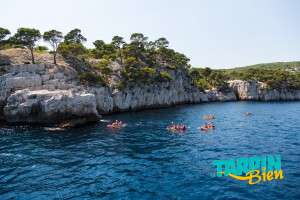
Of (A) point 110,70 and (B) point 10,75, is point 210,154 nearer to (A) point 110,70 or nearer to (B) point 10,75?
(B) point 10,75

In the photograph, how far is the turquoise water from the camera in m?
19.8

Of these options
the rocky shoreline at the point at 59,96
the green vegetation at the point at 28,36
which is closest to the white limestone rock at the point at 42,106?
the rocky shoreline at the point at 59,96

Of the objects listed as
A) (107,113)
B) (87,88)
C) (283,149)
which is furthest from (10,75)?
(283,149)

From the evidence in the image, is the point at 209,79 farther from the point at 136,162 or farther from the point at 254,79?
the point at 136,162

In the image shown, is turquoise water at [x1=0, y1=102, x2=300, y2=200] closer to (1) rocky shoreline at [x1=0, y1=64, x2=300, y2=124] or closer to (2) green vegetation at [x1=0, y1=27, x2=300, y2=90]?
(1) rocky shoreline at [x1=0, y1=64, x2=300, y2=124]

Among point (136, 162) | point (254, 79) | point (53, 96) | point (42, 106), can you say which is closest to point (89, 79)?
point (53, 96)

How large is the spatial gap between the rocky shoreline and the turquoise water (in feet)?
14.8

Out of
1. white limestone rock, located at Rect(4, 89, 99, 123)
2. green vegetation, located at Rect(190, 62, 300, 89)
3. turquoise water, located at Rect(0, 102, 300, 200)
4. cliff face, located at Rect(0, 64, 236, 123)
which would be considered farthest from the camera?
green vegetation, located at Rect(190, 62, 300, 89)

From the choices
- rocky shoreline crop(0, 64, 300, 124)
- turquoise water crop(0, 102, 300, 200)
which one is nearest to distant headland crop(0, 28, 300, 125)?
rocky shoreline crop(0, 64, 300, 124)

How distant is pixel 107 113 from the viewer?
7062cm

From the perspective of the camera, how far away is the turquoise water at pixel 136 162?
65.1 ft

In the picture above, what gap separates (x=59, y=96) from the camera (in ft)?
166

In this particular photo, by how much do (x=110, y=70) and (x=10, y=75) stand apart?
29.6m

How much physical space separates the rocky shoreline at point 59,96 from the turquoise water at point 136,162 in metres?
4.52
